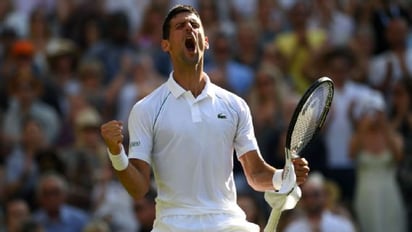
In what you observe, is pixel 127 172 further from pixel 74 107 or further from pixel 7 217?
pixel 74 107

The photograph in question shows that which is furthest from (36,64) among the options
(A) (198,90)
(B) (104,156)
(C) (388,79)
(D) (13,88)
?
(A) (198,90)

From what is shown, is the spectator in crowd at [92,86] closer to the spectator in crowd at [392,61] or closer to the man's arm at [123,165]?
the spectator in crowd at [392,61]

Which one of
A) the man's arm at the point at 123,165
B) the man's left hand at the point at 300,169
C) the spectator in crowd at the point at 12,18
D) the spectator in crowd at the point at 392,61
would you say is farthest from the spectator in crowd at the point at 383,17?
the man's arm at the point at 123,165

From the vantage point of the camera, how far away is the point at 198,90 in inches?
370

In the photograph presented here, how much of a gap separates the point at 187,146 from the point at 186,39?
70 cm

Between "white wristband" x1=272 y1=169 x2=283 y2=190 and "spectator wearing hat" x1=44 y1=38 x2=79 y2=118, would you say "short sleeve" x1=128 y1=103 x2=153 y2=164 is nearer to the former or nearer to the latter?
"white wristband" x1=272 y1=169 x2=283 y2=190

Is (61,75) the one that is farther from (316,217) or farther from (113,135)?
(113,135)

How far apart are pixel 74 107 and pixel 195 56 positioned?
727 centimetres

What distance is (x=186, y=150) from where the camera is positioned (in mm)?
9164

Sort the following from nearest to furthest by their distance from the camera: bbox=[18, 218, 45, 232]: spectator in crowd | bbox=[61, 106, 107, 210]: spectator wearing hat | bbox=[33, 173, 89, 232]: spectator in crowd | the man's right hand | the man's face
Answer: the man's right hand < the man's face < bbox=[18, 218, 45, 232]: spectator in crowd < bbox=[33, 173, 89, 232]: spectator in crowd < bbox=[61, 106, 107, 210]: spectator wearing hat

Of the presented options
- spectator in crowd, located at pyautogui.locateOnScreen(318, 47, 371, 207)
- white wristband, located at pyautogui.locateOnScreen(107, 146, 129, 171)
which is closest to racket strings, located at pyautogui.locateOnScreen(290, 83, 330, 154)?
white wristband, located at pyautogui.locateOnScreen(107, 146, 129, 171)

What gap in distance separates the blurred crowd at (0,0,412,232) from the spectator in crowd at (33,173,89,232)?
0.01 m

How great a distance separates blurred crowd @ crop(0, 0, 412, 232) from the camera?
14758 mm

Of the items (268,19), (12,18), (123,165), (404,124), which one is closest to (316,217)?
(404,124)
